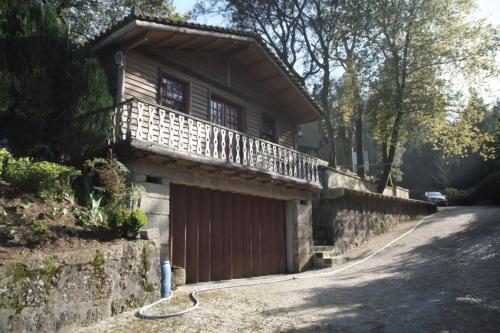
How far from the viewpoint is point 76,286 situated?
5.51m

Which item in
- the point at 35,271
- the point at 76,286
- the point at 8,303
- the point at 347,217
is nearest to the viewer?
the point at 8,303

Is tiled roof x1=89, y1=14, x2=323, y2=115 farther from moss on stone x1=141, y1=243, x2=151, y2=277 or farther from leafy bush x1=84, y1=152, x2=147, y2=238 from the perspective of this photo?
moss on stone x1=141, y1=243, x2=151, y2=277

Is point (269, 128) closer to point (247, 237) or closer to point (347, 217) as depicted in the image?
point (347, 217)

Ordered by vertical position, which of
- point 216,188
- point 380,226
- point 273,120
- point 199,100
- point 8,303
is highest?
point 273,120

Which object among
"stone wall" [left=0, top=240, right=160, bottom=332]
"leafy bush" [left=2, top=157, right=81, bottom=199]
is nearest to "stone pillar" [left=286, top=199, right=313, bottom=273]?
"stone wall" [left=0, top=240, right=160, bottom=332]

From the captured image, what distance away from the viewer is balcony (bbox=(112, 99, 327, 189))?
8.73 meters

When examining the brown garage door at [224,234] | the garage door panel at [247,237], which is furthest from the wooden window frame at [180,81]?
A: the garage door panel at [247,237]

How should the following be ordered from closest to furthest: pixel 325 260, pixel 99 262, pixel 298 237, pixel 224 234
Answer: pixel 99 262 < pixel 224 234 < pixel 298 237 < pixel 325 260

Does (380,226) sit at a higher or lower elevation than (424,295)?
higher

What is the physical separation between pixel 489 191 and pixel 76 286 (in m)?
28.9

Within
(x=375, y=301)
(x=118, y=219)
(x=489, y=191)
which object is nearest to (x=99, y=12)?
(x=118, y=219)

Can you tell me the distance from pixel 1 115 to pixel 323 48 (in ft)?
63.6

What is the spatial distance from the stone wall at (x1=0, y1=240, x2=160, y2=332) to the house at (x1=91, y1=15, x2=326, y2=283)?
1.92 m

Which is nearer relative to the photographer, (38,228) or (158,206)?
(38,228)
